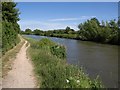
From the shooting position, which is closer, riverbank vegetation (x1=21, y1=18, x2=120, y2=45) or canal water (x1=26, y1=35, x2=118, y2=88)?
canal water (x1=26, y1=35, x2=118, y2=88)

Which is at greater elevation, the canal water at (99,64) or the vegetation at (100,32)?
the vegetation at (100,32)

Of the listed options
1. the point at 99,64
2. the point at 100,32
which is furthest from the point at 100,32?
the point at 99,64

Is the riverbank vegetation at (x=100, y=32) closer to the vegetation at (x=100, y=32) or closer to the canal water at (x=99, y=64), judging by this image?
the vegetation at (x=100, y=32)

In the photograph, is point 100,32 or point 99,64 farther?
point 100,32

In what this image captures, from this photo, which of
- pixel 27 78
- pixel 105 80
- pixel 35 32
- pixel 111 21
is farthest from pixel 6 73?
pixel 35 32

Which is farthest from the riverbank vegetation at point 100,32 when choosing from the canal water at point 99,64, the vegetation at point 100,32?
the canal water at point 99,64

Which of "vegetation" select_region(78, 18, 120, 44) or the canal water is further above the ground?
"vegetation" select_region(78, 18, 120, 44)

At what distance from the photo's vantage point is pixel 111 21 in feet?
264

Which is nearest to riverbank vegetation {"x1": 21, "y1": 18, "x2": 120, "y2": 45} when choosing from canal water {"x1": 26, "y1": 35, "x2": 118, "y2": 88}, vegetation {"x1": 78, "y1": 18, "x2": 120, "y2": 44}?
vegetation {"x1": 78, "y1": 18, "x2": 120, "y2": 44}

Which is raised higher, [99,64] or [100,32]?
A: [100,32]

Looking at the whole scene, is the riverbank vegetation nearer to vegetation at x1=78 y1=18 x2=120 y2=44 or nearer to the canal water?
vegetation at x1=78 y1=18 x2=120 y2=44

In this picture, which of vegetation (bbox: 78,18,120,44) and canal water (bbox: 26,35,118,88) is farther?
vegetation (bbox: 78,18,120,44)

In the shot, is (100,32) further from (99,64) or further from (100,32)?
(99,64)

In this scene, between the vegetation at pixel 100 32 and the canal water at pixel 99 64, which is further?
the vegetation at pixel 100 32
